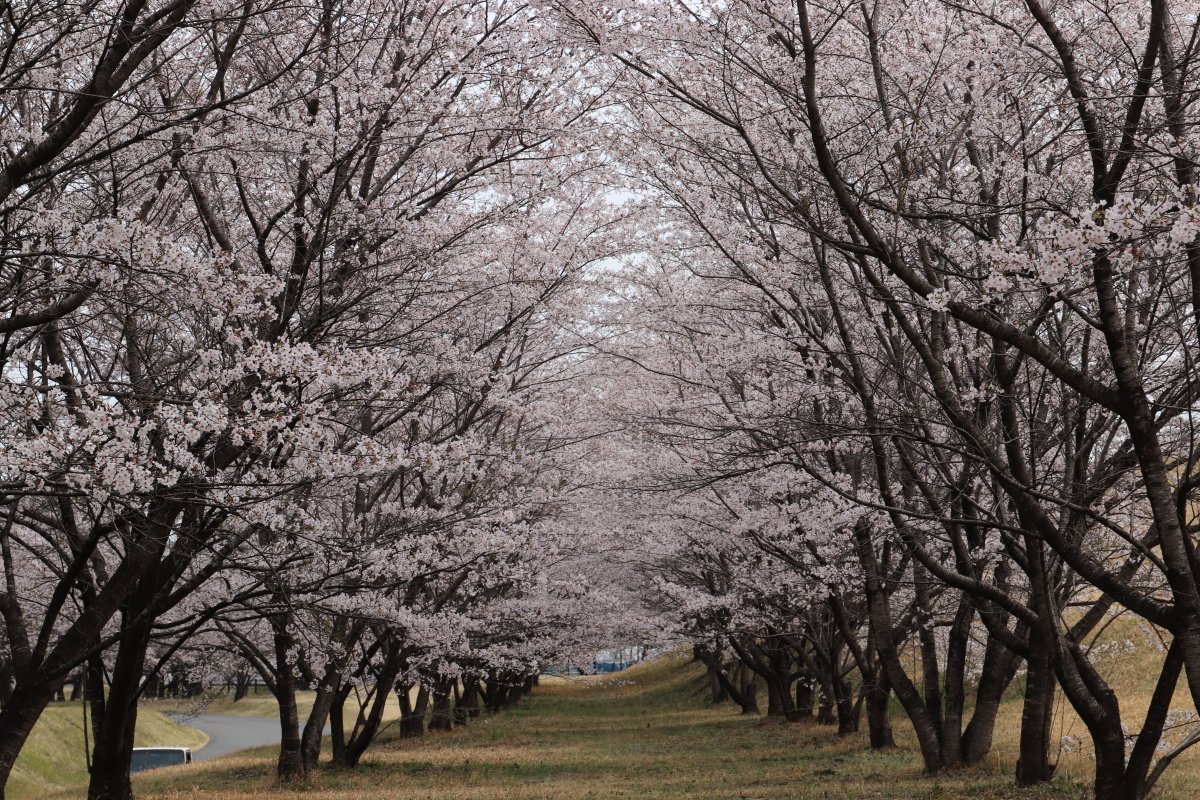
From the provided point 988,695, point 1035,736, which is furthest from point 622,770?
point 1035,736

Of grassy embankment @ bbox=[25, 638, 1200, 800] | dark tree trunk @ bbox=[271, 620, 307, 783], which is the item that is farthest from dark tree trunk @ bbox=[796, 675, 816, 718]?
dark tree trunk @ bbox=[271, 620, 307, 783]

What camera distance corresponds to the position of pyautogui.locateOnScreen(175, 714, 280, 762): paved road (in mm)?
36531

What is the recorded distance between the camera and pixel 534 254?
1207 centimetres

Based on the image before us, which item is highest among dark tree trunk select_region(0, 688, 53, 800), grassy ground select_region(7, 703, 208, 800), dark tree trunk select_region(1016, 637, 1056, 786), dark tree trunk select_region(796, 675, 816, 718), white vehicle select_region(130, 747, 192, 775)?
dark tree trunk select_region(0, 688, 53, 800)

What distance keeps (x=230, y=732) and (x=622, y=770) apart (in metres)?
34.7

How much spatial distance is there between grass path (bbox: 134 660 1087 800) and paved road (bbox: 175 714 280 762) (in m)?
11.0

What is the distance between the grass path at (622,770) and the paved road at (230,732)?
10984mm

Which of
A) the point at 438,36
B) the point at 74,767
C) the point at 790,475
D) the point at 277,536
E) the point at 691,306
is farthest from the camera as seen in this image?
the point at 74,767

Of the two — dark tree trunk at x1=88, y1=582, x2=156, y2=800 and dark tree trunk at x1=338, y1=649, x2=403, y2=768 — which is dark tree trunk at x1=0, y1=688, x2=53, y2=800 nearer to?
dark tree trunk at x1=88, y1=582, x2=156, y2=800

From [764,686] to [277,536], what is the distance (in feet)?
104

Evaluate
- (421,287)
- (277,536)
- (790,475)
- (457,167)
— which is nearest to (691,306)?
(790,475)

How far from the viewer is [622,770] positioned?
17.2 m

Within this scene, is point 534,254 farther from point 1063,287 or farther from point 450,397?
point 1063,287

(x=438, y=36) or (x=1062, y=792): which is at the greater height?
(x=438, y=36)
